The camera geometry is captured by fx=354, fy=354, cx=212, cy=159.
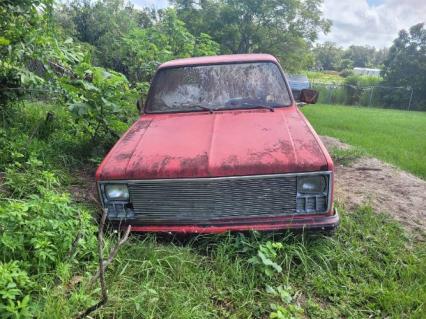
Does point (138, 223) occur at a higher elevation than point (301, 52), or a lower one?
lower

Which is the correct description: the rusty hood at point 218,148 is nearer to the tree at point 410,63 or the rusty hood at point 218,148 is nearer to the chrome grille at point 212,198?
the chrome grille at point 212,198

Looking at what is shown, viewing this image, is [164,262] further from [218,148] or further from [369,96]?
[369,96]

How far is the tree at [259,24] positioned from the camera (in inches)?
609

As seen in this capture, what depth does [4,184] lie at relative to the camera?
3570 millimetres

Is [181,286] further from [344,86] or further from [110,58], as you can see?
[344,86]

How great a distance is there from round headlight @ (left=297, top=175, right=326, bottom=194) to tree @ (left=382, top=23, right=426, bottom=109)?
82.3ft

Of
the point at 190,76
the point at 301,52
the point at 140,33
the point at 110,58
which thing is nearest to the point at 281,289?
the point at 190,76

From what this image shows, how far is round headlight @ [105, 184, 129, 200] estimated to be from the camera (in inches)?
112

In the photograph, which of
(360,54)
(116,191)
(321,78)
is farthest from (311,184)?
(360,54)

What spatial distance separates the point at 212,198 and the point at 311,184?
77cm

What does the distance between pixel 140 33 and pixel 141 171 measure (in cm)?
619

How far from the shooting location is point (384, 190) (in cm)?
458

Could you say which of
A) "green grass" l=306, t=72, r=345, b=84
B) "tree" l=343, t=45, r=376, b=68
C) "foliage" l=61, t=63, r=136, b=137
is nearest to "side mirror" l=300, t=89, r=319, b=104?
"foliage" l=61, t=63, r=136, b=137

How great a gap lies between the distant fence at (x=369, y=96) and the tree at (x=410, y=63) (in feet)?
2.67
